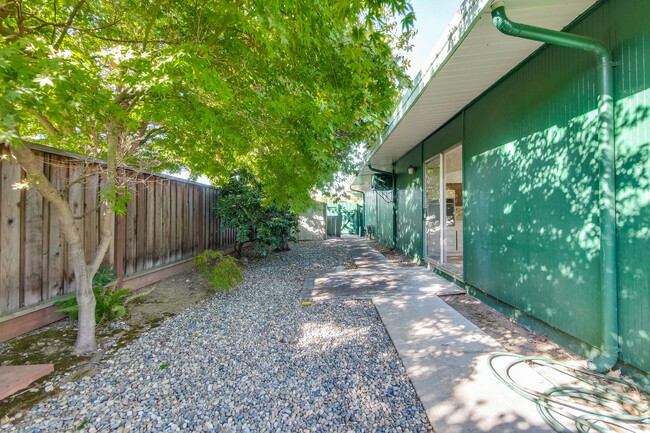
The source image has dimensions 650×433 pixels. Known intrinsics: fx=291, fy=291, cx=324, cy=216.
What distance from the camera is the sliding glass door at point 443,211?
521 cm

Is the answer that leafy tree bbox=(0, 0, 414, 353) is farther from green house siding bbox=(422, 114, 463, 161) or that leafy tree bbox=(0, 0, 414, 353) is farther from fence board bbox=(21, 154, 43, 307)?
green house siding bbox=(422, 114, 463, 161)

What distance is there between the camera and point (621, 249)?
2.00 m

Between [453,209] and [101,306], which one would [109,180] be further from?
[453,209]

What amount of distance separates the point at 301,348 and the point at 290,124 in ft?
7.39

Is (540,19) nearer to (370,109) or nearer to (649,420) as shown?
(370,109)

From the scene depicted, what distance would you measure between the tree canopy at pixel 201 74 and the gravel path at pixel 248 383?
1.63 metres

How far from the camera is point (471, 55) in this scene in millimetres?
2768

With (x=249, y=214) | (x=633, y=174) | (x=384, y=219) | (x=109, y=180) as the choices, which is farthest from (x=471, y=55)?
(x=384, y=219)

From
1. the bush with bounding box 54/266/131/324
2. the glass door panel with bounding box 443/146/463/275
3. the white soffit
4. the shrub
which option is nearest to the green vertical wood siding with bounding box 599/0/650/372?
the white soffit

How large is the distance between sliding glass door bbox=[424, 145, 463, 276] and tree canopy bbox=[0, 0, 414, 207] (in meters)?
2.23

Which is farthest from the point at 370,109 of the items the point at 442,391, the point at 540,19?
the point at 442,391

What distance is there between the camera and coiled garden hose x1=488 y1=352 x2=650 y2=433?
158 cm

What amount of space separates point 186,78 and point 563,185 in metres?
3.15

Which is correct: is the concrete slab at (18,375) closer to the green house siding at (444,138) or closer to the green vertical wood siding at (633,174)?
the green vertical wood siding at (633,174)
